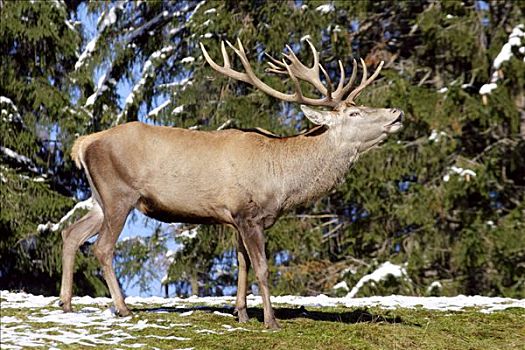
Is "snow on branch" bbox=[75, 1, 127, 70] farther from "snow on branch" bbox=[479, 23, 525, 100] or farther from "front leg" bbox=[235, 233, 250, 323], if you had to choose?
"front leg" bbox=[235, 233, 250, 323]

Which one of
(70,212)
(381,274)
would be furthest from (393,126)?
(70,212)

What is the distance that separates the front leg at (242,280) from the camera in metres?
7.60

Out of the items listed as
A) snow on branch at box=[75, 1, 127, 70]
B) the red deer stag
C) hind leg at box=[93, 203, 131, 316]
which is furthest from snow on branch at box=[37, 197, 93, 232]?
hind leg at box=[93, 203, 131, 316]

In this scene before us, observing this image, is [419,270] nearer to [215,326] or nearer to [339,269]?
[339,269]

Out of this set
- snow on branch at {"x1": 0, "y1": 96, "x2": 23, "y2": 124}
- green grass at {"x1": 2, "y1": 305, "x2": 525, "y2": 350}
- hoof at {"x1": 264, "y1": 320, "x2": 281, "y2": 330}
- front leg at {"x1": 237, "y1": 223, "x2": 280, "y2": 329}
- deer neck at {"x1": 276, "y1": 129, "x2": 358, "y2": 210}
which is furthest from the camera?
snow on branch at {"x1": 0, "y1": 96, "x2": 23, "y2": 124}

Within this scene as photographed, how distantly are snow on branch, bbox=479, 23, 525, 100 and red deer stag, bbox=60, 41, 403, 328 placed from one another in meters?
7.82

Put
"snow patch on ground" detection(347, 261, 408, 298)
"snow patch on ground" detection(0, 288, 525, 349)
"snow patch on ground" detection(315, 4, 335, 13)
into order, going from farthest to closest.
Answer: "snow patch on ground" detection(315, 4, 335, 13) < "snow patch on ground" detection(347, 261, 408, 298) < "snow patch on ground" detection(0, 288, 525, 349)

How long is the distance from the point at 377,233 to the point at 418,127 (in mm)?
2019

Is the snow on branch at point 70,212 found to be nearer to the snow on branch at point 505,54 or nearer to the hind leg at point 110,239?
the snow on branch at point 505,54

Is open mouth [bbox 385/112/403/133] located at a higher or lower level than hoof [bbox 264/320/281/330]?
higher

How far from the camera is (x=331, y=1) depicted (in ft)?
57.3

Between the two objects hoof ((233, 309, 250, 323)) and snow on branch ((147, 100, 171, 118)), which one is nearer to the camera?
hoof ((233, 309, 250, 323))

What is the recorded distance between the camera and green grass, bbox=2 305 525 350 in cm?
648

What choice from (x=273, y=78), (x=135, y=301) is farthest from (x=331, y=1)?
(x=135, y=301)
